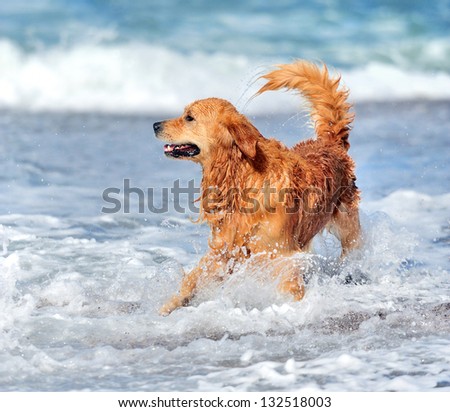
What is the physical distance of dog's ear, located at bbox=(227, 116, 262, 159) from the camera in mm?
5301

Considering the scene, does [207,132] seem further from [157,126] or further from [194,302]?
[194,302]

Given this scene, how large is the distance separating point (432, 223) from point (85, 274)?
4167mm

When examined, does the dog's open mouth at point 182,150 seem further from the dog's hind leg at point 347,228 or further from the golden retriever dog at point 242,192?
the dog's hind leg at point 347,228

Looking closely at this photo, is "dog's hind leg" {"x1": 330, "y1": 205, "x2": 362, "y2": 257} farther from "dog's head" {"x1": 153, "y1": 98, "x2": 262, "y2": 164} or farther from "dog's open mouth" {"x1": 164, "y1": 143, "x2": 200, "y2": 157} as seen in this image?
"dog's open mouth" {"x1": 164, "y1": 143, "x2": 200, "y2": 157}

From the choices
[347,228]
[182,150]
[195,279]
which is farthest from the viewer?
[347,228]

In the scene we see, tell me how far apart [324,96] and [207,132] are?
172 cm

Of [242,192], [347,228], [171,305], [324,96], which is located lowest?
[171,305]

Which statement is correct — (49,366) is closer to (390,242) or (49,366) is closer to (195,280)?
(195,280)

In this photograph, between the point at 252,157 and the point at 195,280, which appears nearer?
the point at 252,157

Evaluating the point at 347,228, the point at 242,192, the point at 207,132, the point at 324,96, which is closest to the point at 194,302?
the point at 242,192

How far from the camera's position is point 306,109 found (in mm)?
6906

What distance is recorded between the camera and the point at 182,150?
5.59 meters

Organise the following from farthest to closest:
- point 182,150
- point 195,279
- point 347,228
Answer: point 347,228 → point 195,279 → point 182,150

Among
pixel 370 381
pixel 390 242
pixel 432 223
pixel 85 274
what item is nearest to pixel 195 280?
pixel 85 274
